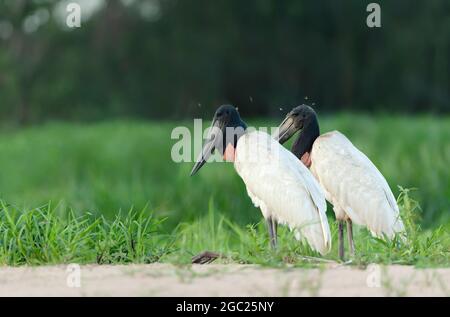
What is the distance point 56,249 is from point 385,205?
186 centimetres

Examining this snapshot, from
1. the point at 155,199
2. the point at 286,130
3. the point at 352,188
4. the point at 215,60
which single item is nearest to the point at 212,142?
the point at 286,130

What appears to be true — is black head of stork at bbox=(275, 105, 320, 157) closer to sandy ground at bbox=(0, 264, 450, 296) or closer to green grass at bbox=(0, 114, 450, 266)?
green grass at bbox=(0, 114, 450, 266)

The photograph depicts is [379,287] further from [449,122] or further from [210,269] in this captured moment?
[449,122]

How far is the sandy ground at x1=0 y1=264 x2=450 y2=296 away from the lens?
4637 millimetres

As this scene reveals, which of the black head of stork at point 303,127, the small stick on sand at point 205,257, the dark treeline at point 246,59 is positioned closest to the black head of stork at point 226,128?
the black head of stork at point 303,127

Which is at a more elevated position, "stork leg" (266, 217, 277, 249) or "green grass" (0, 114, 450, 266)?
"stork leg" (266, 217, 277, 249)

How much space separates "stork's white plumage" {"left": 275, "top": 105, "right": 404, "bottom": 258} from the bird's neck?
0.05 metres

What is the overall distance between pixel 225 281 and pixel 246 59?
23630mm

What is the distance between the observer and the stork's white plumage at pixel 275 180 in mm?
5645

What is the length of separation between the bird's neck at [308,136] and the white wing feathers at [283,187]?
26 centimetres

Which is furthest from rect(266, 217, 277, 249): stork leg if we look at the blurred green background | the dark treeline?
the dark treeline

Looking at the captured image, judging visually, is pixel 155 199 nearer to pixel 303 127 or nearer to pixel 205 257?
pixel 303 127
